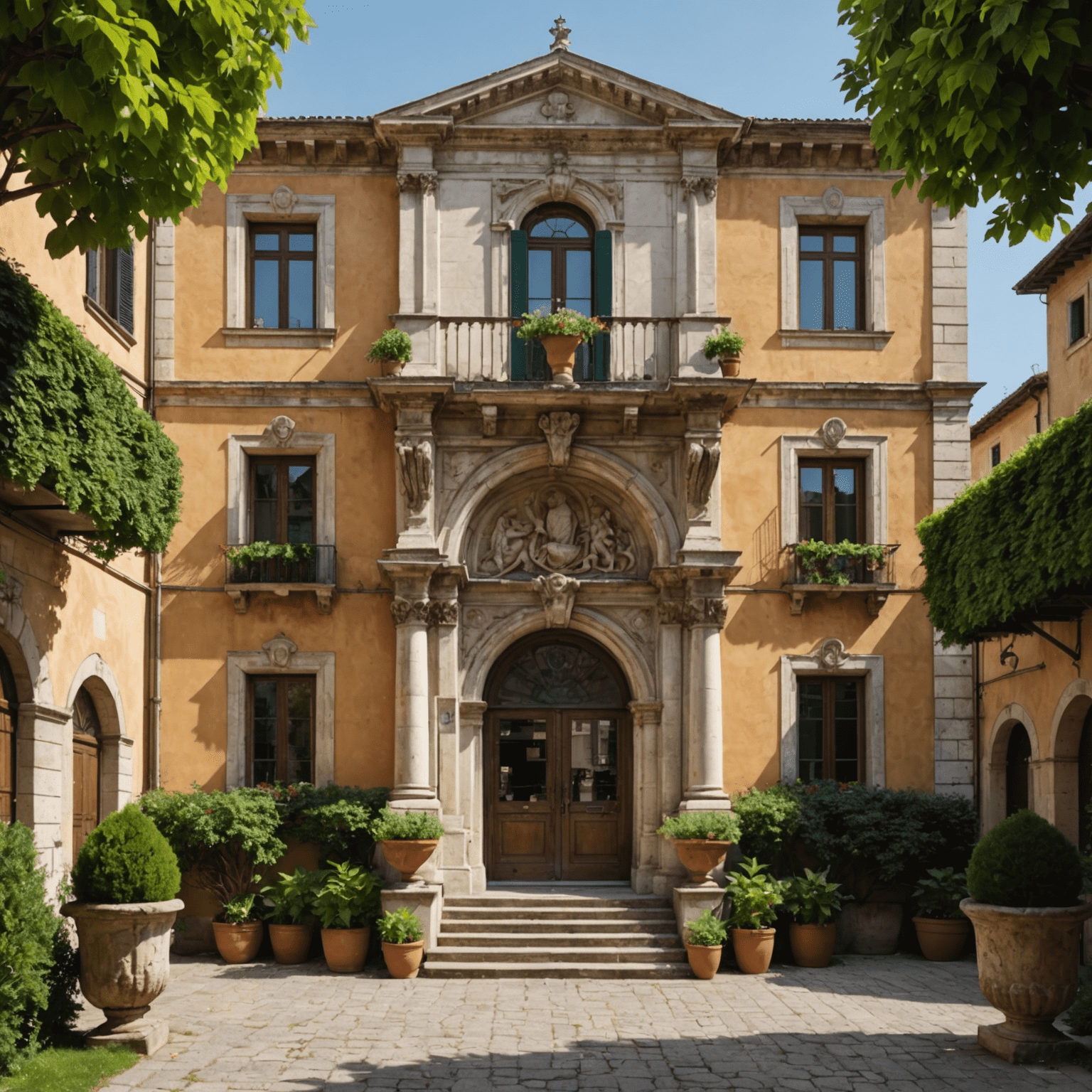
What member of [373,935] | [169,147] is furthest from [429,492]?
[169,147]

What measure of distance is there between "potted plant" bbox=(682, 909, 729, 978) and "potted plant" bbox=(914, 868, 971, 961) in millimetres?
2759

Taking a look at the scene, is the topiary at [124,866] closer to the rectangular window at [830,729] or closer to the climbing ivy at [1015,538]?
the climbing ivy at [1015,538]

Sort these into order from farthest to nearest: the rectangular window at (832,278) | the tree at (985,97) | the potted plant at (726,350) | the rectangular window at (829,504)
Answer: the rectangular window at (832,278), the rectangular window at (829,504), the potted plant at (726,350), the tree at (985,97)

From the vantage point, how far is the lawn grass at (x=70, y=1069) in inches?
368

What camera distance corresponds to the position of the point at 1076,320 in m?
21.6

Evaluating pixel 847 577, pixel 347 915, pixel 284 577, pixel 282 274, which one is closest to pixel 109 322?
pixel 282 274

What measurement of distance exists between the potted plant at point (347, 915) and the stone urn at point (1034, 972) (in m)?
7.46

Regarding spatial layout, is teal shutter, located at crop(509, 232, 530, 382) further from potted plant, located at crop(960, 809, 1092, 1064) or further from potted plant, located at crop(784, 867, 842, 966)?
potted plant, located at crop(960, 809, 1092, 1064)

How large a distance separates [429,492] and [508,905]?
5.23m

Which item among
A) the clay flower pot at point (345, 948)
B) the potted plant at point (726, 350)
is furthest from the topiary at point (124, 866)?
the potted plant at point (726, 350)

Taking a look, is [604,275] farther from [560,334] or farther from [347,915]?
[347,915]

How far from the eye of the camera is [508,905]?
16.8m

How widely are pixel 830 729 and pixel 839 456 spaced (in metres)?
3.61

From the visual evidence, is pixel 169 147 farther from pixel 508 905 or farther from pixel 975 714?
pixel 975 714
